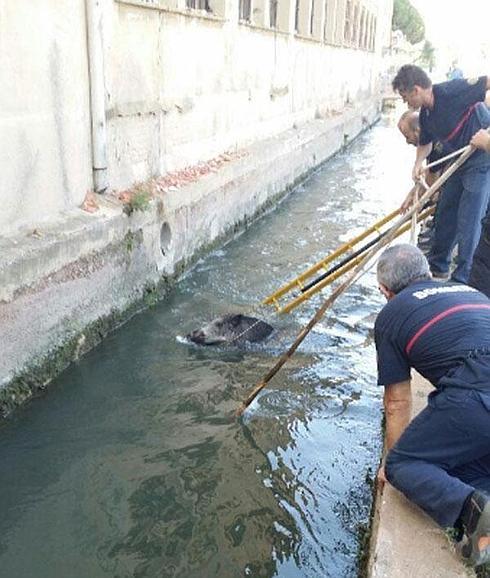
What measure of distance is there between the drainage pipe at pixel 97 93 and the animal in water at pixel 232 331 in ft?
5.65

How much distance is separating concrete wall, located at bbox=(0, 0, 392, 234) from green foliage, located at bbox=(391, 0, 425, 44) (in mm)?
52344

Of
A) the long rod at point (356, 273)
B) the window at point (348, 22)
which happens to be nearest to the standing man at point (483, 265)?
the long rod at point (356, 273)

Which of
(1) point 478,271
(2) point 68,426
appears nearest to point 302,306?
(1) point 478,271

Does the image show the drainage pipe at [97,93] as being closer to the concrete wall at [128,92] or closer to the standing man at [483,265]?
the concrete wall at [128,92]

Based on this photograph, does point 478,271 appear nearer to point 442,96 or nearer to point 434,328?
point 442,96

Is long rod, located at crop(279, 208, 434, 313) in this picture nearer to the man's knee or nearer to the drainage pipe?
the drainage pipe

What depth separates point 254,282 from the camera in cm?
811

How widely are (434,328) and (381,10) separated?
40165mm

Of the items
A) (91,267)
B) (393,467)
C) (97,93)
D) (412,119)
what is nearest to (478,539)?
(393,467)

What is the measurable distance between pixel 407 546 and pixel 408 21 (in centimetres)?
6724

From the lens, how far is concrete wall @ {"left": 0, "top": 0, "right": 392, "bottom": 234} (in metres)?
5.07

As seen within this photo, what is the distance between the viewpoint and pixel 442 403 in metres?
3.12

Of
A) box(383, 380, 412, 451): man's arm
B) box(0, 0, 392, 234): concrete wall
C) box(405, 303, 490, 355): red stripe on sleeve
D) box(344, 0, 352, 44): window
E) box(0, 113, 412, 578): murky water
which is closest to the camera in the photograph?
box(405, 303, 490, 355): red stripe on sleeve

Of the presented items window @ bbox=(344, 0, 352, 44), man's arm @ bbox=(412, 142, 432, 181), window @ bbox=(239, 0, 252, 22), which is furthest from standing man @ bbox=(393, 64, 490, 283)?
window @ bbox=(344, 0, 352, 44)
